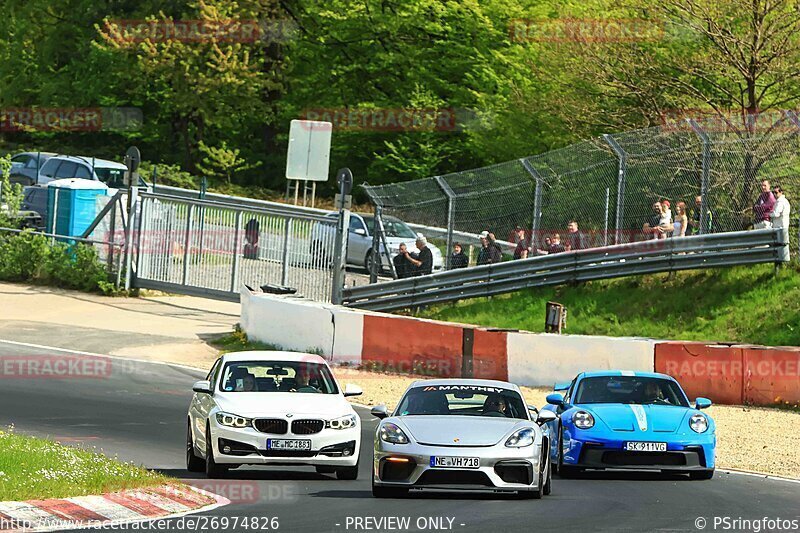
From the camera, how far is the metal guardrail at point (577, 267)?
25.9m

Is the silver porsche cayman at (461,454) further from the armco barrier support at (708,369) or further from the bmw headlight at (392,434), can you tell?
the armco barrier support at (708,369)

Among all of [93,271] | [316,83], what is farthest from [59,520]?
[316,83]

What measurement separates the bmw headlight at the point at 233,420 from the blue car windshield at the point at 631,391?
3.83 m

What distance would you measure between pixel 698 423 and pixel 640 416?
0.60 m

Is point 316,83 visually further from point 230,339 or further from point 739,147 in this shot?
point 739,147

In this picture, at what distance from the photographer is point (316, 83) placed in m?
53.1

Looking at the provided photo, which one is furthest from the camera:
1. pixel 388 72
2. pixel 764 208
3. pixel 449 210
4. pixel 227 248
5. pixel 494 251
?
pixel 388 72

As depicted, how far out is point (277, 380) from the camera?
16031 mm

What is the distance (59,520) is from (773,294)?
16892mm

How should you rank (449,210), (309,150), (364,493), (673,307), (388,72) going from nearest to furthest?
1. (364,493)
2. (673,307)
3. (449,210)
4. (309,150)
5. (388,72)

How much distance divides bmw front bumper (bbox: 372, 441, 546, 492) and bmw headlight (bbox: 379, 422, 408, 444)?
0.20 ft

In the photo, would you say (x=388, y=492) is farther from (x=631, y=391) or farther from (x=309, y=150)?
(x=309, y=150)

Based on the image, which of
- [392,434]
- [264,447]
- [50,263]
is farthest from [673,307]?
[50,263]

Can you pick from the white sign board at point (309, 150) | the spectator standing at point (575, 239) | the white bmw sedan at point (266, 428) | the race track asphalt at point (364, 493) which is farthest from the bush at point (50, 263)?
the white bmw sedan at point (266, 428)
